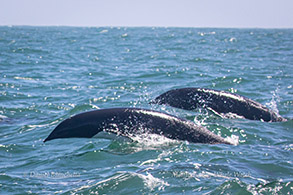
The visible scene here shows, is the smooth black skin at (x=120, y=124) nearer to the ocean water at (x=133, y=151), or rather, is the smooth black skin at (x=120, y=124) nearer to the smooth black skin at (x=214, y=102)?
the ocean water at (x=133, y=151)

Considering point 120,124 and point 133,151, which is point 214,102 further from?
point 120,124

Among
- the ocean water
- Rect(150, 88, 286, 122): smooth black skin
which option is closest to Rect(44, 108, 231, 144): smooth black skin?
the ocean water

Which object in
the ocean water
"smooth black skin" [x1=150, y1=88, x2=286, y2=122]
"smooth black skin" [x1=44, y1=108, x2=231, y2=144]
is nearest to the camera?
the ocean water

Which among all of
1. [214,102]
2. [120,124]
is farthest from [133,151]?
[214,102]

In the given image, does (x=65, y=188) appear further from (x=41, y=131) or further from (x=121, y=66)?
(x=121, y=66)

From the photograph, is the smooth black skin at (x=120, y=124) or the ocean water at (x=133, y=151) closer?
the ocean water at (x=133, y=151)

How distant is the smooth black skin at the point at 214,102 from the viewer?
983cm

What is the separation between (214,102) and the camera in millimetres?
9938

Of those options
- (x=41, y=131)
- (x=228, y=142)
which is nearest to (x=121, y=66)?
(x=41, y=131)

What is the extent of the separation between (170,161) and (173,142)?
484mm

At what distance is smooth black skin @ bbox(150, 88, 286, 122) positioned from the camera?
9828 millimetres

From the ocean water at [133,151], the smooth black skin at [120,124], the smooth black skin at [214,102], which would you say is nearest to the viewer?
the ocean water at [133,151]

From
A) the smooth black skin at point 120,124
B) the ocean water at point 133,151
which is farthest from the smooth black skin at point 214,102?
the smooth black skin at point 120,124

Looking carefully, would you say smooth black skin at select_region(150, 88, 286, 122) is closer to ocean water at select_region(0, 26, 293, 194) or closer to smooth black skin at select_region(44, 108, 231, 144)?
ocean water at select_region(0, 26, 293, 194)
